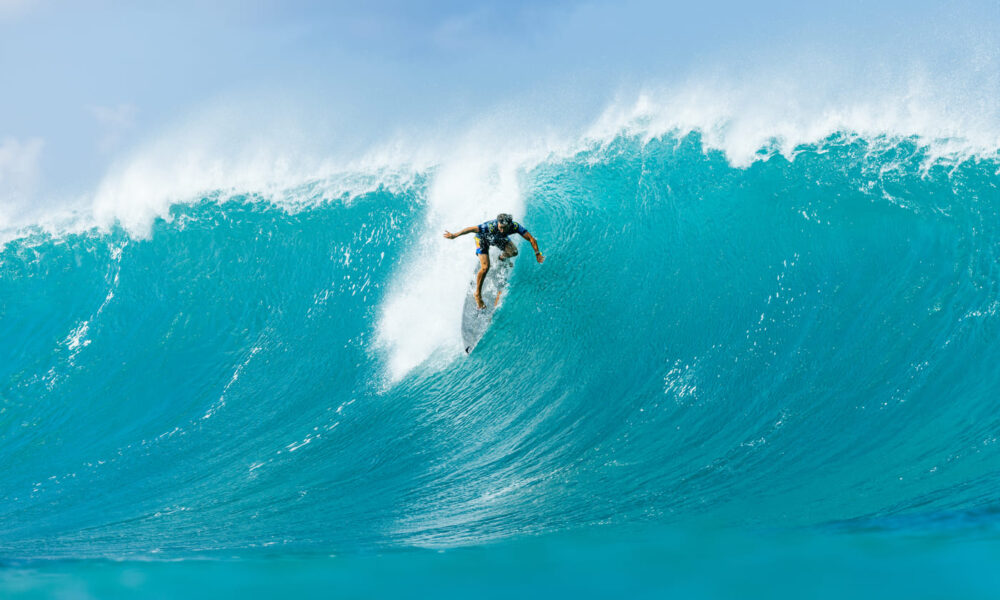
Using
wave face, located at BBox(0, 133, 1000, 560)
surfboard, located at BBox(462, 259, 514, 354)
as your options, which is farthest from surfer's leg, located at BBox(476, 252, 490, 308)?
wave face, located at BBox(0, 133, 1000, 560)

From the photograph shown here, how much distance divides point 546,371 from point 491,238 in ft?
6.52

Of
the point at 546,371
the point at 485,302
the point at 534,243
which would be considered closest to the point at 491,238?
the point at 534,243

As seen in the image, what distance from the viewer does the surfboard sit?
329 inches

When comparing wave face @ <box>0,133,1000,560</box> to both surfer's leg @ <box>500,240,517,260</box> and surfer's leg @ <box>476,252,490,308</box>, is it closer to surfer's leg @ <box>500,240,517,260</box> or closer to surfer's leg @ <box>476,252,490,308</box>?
surfer's leg @ <box>500,240,517,260</box>

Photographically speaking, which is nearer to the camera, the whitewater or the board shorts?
the whitewater

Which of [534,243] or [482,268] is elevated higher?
[534,243]

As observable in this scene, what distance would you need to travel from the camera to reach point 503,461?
739cm

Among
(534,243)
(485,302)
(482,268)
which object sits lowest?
(485,302)

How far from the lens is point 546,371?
8.02 m

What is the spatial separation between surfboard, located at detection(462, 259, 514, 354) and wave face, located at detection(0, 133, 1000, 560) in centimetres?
15

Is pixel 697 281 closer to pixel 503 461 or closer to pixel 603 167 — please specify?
pixel 603 167

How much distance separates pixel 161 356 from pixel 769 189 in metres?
9.74

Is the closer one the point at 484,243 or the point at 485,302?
the point at 484,243

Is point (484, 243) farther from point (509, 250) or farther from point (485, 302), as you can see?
point (485, 302)
